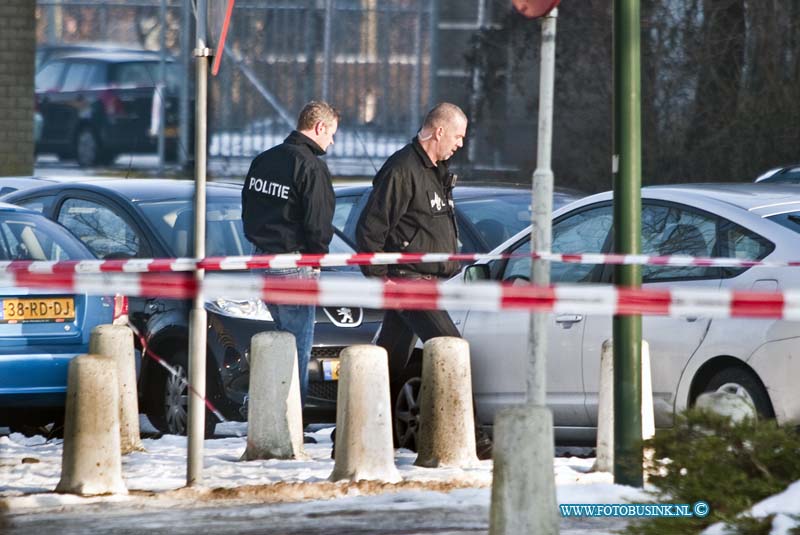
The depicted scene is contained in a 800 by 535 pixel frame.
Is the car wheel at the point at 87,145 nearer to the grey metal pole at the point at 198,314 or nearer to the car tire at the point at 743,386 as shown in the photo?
the grey metal pole at the point at 198,314

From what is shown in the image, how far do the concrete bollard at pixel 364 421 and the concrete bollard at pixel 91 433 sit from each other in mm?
994

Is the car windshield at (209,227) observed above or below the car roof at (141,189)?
below

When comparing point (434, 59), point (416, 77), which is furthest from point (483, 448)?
point (416, 77)

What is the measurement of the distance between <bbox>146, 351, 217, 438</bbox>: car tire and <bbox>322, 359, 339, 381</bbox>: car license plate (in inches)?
26.6

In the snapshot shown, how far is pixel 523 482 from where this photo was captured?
5773mm

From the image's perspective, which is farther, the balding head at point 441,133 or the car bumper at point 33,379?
the car bumper at point 33,379

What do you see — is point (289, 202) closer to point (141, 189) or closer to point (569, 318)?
point (569, 318)

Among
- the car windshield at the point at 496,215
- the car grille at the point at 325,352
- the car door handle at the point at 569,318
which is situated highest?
the car windshield at the point at 496,215

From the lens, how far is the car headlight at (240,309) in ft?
33.6

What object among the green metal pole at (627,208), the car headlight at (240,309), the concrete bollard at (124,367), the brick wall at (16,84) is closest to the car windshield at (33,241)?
the car headlight at (240,309)

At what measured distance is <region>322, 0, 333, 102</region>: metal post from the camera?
2409 cm

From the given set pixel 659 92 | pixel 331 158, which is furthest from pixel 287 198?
pixel 331 158

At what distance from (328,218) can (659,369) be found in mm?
2119

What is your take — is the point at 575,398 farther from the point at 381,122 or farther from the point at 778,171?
the point at 381,122
